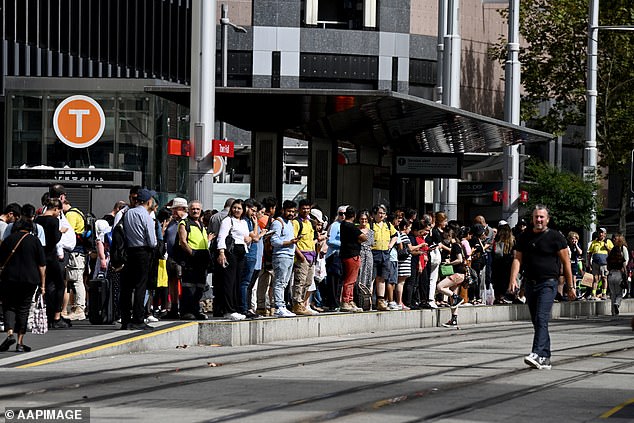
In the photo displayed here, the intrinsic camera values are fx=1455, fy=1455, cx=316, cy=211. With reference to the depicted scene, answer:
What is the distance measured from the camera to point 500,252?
2753cm

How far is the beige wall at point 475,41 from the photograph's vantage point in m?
57.8

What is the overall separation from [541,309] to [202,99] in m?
8.01

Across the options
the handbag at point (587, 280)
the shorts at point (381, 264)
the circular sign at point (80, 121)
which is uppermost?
the circular sign at point (80, 121)

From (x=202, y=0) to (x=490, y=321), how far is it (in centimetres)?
915

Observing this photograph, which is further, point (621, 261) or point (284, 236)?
point (621, 261)

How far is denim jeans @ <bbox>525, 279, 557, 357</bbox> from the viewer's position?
15.1 m

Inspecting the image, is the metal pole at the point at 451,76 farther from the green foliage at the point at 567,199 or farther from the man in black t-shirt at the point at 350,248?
the man in black t-shirt at the point at 350,248

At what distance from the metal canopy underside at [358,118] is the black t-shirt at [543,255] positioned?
7425 millimetres

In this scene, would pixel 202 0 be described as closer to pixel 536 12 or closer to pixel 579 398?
pixel 579 398

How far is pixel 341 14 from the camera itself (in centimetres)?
5753

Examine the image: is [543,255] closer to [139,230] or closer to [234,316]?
[139,230]

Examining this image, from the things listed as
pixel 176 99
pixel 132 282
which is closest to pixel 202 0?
pixel 176 99

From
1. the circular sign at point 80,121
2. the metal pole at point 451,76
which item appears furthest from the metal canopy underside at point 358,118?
the metal pole at point 451,76

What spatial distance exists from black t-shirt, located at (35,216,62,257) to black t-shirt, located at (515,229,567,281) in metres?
5.58
